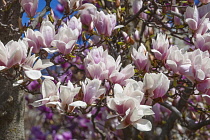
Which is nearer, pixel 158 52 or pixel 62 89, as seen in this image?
pixel 62 89

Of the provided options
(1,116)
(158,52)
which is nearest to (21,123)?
(1,116)

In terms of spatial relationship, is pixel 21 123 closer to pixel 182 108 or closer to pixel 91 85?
pixel 91 85

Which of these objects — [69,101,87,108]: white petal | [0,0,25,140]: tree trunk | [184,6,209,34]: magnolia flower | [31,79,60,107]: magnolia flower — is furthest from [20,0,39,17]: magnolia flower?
[184,6,209,34]: magnolia flower

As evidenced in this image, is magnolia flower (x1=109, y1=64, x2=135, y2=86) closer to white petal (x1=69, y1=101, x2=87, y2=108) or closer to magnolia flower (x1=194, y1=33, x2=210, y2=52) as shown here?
white petal (x1=69, y1=101, x2=87, y2=108)

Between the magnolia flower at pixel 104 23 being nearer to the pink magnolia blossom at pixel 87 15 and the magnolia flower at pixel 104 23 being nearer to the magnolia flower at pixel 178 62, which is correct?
the pink magnolia blossom at pixel 87 15

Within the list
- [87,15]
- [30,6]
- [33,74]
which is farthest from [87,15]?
[33,74]

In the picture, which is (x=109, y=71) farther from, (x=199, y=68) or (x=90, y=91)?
(x=199, y=68)

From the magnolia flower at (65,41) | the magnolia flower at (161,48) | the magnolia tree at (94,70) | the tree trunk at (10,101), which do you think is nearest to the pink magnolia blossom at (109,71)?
the magnolia tree at (94,70)
